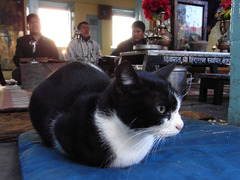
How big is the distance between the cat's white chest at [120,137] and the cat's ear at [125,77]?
93 millimetres

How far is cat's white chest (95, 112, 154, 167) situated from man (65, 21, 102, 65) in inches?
112

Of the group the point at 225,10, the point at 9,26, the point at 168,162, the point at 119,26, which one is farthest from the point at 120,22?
the point at 168,162

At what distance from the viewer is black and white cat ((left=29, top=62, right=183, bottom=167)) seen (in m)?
0.62

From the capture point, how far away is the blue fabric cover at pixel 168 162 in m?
0.67

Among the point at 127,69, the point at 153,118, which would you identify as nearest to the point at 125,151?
the point at 153,118

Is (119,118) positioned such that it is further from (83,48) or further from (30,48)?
(30,48)

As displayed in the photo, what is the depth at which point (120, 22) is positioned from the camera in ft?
22.6

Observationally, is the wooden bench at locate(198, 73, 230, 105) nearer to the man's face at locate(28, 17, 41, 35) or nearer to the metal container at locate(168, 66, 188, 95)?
the metal container at locate(168, 66, 188, 95)

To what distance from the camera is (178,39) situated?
2.88 metres

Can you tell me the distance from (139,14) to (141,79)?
21.3ft

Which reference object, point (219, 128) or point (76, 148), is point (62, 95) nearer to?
point (76, 148)

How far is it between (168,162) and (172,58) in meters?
1.61

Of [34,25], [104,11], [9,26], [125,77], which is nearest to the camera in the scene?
[125,77]

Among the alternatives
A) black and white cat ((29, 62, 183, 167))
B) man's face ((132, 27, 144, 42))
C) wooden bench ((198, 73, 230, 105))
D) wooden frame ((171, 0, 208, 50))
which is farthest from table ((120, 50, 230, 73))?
black and white cat ((29, 62, 183, 167))
